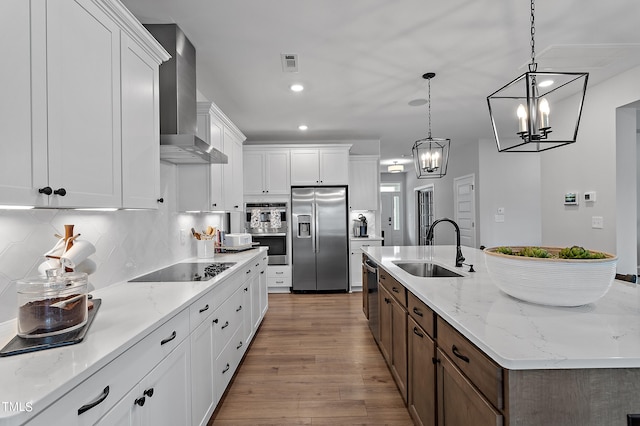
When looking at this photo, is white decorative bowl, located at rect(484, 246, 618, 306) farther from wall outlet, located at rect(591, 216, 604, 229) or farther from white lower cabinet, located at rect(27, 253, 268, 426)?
wall outlet, located at rect(591, 216, 604, 229)

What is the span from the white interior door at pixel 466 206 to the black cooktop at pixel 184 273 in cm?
552

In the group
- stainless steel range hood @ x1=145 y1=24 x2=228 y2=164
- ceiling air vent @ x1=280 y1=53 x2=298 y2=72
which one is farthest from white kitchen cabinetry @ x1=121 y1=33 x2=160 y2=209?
ceiling air vent @ x1=280 y1=53 x2=298 y2=72

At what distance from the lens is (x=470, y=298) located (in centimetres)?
158

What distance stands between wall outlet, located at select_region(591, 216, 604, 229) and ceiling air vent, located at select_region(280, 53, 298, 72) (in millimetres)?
3832

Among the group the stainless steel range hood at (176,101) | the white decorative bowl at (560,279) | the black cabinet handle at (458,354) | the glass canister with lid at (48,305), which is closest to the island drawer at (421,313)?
the black cabinet handle at (458,354)

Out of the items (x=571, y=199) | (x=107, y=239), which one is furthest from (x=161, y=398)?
(x=571, y=199)

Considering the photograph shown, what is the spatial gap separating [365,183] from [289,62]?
325cm

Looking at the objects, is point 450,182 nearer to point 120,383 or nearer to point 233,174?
point 233,174

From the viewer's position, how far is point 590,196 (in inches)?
150

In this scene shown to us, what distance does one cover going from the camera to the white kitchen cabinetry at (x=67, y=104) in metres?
1.04

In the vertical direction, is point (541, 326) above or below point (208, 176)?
below

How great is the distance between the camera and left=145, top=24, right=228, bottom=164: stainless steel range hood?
7.46 feet

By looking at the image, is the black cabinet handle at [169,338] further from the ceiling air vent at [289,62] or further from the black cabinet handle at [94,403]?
the ceiling air vent at [289,62]

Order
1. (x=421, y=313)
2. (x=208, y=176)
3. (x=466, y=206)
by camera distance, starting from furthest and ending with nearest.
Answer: (x=466, y=206)
(x=208, y=176)
(x=421, y=313)
